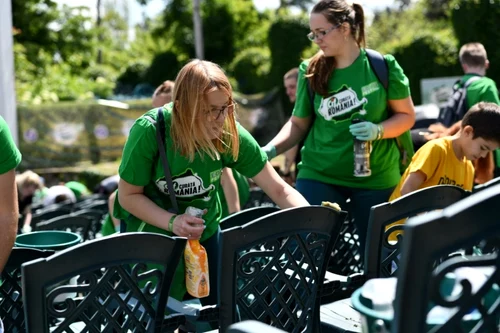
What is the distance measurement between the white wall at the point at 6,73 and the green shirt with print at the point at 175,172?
4.08 meters

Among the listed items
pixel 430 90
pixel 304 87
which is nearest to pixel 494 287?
pixel 304 87

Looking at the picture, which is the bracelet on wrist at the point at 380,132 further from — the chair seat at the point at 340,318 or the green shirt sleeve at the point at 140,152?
the green shirt sleeve at the point at 140,152

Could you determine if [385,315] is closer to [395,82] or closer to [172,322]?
[172,322]

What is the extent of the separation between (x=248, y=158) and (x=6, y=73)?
4451 mm

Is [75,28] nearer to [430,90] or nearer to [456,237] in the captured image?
[430,90]

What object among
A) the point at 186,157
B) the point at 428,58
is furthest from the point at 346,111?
the point at 428,58

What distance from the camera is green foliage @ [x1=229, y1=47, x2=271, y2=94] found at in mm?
25719

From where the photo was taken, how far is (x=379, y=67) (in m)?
3.87

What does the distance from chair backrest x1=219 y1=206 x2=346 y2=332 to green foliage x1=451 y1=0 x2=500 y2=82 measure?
11.5 m

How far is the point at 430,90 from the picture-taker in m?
12.7

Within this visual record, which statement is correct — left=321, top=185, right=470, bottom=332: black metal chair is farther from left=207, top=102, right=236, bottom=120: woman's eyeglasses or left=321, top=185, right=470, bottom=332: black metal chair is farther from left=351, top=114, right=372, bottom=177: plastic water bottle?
left=351, top=114, right=372, bottom=177: plastic water bottle

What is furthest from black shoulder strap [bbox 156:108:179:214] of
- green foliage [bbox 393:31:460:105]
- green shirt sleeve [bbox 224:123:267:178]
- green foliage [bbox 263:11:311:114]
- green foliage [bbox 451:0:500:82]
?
green foliage [bbox 263:11:311:114]

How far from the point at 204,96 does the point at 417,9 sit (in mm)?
38711

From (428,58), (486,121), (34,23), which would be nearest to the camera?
(486,121)
